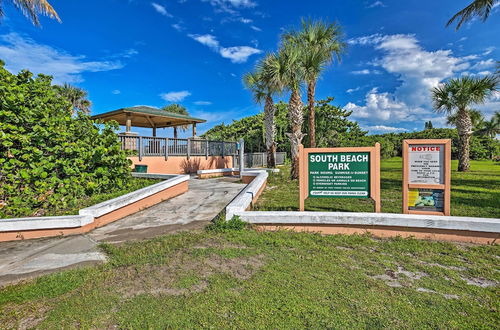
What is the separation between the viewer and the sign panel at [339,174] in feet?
16.7

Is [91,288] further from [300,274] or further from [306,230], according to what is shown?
[306,230]

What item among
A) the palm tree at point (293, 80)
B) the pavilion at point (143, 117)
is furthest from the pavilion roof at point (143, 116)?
the palm tree at point (293, 80)

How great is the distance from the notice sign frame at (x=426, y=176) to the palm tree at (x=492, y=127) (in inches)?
2116

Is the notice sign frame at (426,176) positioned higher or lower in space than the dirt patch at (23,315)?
higher

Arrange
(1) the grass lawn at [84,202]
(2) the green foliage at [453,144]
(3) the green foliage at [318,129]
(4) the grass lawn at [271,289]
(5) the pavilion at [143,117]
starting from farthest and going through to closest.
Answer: (2) the green foliage at [453,144]
(3) the green foliage at [318,129]
(5) the pavilion at [143,117]
(1) the grass lawn at [84,202]
(4) the grass lawn at [271,289]

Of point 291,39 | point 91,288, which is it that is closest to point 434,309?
point 91,288

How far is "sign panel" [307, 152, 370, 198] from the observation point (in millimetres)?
5078

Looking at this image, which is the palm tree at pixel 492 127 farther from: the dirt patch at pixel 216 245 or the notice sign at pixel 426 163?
the dirt patch at pixel 216 245

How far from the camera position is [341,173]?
5172 millimetres

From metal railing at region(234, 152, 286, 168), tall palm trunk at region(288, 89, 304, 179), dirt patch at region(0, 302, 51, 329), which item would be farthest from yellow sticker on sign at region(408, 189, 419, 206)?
metal railing at region(234, 152, 286, 168)

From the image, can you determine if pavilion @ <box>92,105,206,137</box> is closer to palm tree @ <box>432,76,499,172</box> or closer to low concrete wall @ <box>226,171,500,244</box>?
low concrete wall @ <box>226,171,500,244</box>

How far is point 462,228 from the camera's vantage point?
161 inches

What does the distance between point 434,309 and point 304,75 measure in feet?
35.4

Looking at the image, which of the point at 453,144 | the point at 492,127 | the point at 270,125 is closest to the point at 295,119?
the point at 270,125
